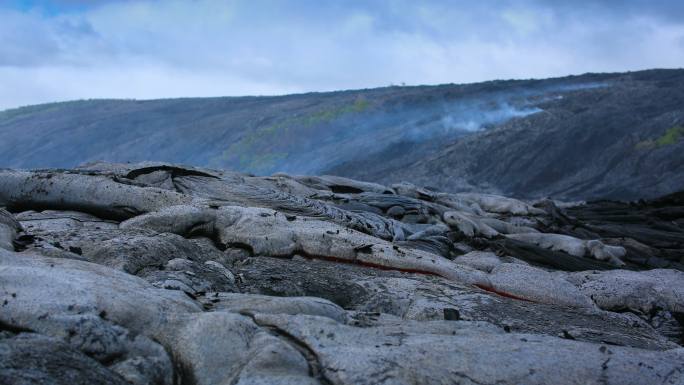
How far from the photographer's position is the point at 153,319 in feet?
17.7

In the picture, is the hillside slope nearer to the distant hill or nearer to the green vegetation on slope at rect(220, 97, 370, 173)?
the distant hill

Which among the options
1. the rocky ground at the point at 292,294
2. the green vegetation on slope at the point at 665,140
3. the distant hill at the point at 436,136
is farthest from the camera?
the distant hill at the point at 436,136

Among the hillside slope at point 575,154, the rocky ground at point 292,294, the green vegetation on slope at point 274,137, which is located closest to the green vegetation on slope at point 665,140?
the hillside slope at point 575,154

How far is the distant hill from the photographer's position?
36.6 m

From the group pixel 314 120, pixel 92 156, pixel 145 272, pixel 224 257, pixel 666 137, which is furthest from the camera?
pixel 92 156

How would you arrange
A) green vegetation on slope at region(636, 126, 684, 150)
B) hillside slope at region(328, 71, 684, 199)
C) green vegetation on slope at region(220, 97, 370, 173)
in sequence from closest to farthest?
hillside slope at region(328, 71, 684, 199) < green vegetation on slope at region(636, 126, 684, 150) < green vegetation on slope at region(220, 97, 370, 173)

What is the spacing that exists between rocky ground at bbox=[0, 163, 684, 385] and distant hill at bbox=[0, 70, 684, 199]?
21655 millimetres

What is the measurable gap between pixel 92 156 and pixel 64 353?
2230 inches

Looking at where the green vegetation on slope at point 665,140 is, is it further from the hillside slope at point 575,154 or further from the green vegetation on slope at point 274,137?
the green vegetation on slope at point 274,137

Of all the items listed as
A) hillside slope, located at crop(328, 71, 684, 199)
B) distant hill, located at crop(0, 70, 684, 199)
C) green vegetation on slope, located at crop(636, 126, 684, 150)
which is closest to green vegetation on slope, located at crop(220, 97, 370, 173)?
distant hill, located at crop(0, 70, 684, 199)

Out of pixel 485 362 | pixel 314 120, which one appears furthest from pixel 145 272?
pixel 314 120

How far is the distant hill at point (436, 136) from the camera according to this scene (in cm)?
3656

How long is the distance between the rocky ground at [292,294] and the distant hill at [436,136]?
21655 mm

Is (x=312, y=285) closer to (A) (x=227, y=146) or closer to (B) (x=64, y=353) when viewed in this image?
(B) (x=64, y=353)
